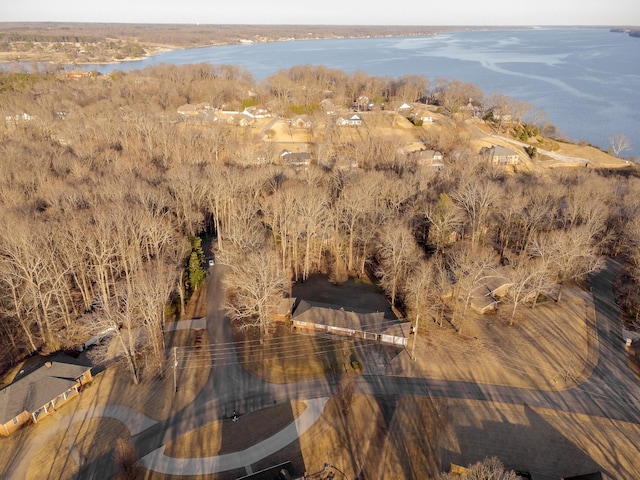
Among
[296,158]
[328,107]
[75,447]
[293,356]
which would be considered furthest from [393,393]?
[328,107]

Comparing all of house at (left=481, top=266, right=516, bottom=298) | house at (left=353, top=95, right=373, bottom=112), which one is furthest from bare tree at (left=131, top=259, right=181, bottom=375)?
house at (left=353, top=95, right=373, bottom=112)

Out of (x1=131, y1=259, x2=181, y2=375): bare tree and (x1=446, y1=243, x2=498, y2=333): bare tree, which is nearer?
(x1=131, y1=259, x2=181, y2=375): bare tree

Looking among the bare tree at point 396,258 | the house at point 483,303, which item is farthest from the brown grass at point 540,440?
the bare tree at point 396,258

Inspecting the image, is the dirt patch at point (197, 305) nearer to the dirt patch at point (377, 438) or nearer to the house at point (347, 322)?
the house at point (347, 322)

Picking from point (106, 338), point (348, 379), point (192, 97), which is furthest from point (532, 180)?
point (192, 97)

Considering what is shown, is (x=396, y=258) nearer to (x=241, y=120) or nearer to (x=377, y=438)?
(x=377, y=438)

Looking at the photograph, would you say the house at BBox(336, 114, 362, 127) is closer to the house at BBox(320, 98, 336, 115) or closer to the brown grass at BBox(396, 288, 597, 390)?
the house at BBox(320, 98, 336, 115)
